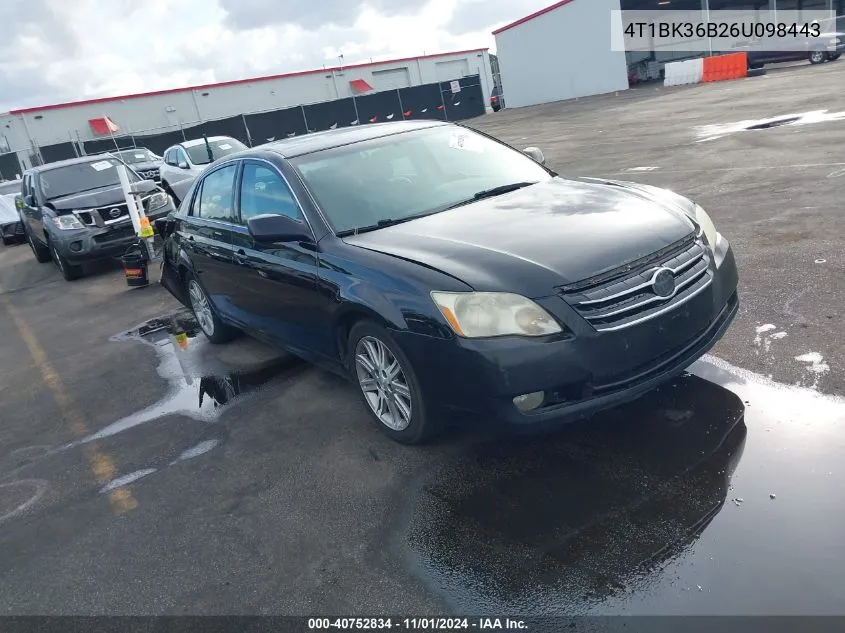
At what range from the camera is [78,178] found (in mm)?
12328

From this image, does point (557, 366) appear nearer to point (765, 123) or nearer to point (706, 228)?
point (706, 228)

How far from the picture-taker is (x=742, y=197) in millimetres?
8609

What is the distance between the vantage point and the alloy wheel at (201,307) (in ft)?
21.5

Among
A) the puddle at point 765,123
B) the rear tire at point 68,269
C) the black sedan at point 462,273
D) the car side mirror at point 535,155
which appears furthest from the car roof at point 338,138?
the puddle at point 765,123

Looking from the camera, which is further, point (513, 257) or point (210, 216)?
point (210, 216)

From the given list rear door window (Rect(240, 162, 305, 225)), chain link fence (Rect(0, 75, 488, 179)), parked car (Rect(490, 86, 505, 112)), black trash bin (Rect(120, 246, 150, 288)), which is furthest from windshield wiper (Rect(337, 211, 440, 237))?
parked car (Rect(490, 86, 505, 112))

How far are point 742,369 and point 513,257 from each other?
1.73 metres

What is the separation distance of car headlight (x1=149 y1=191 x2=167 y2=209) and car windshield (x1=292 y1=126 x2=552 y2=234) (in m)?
7.78

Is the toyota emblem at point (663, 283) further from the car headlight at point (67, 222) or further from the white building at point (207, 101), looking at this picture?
the white building at point (207, 101)

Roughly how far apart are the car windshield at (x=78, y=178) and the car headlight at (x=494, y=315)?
10.1 m

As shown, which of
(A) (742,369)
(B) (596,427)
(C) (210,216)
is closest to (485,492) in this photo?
(B) (596,427)

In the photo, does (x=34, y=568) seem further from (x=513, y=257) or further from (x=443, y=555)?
(x=513, y=257)

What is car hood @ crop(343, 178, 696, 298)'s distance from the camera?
3.45 m

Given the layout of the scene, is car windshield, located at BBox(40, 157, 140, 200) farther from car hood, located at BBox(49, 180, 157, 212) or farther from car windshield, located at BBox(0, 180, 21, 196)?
car windshield, located at BBox(0, 180, 21, 196)
